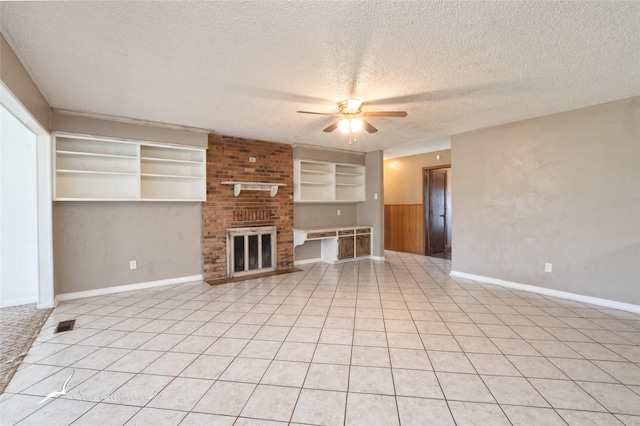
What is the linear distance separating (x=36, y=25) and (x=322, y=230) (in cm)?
450

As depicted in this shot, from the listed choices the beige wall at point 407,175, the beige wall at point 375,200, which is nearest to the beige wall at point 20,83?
the beige wall at point 375,200

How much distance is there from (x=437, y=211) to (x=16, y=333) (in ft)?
24.0

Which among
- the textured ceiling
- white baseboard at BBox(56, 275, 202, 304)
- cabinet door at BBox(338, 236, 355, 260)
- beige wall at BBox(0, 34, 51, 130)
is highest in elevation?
the textured ceiling

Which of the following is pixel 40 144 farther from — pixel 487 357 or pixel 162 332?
pixel 487 357

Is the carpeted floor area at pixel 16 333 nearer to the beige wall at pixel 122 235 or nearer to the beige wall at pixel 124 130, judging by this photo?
the beige wall at pixel 122 235

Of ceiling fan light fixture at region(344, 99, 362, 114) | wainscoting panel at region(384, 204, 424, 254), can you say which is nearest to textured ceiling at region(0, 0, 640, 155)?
ceiling fan light fixture at region(344, 99, 362, 114)

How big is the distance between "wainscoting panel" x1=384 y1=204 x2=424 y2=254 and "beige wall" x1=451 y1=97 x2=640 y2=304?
214 cm

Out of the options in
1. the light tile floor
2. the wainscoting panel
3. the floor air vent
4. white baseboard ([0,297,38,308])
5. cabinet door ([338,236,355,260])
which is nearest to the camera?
the light tile floor

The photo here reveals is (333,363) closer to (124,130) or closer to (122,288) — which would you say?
(122,288)

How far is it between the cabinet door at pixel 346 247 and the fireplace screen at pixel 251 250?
1412mm

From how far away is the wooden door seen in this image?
22.6 feet

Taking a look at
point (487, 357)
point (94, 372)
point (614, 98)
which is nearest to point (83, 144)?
point (94, 372)

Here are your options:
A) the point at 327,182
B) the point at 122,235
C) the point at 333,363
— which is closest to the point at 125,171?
the point at 122,235

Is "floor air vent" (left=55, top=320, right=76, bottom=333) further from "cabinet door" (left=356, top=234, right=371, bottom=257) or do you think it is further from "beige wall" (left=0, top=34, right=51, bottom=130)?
"cabinet door" (left=356, top=234, right=371, bottom=257)
